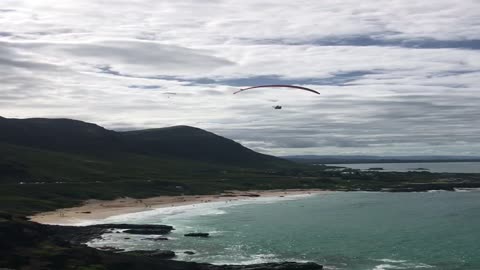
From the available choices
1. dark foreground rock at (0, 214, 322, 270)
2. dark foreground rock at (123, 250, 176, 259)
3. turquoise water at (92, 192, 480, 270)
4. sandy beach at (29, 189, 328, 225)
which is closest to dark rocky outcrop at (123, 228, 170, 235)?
turquoise water at (92, 192, 480, 270)

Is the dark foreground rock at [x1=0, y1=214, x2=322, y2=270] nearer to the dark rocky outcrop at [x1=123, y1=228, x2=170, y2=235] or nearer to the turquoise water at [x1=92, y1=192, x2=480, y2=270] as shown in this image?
the turquoise water at [x1=92, y1=192, x2=480, y2=270]

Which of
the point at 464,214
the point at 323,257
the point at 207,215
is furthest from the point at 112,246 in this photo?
the point at 464,214

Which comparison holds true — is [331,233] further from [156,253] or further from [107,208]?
[107,208]

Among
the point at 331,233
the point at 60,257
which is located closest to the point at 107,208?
the point at 331,233

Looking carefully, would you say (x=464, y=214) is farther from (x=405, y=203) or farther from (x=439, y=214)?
(x=405, y=203)

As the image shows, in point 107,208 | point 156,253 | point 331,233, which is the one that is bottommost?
point 331,233

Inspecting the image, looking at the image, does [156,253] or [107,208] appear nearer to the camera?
[156,253]

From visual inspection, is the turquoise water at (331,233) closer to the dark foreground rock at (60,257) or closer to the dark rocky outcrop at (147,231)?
the dark rocky outcrop at (147,231)
